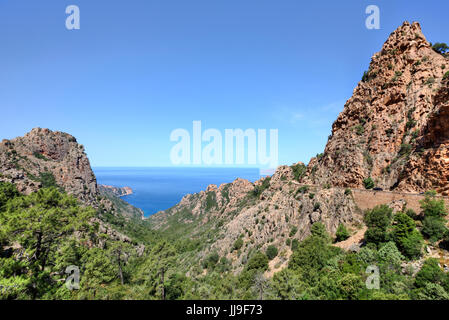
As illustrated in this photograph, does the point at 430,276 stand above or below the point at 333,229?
above

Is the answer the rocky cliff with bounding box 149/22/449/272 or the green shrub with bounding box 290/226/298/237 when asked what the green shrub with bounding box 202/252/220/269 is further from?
the green shrub with bounding box 290/226/298/237

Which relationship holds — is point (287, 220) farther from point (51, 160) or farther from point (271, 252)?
point (51, 160)

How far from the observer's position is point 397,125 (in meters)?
33.6

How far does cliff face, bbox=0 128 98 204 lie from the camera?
219 feet

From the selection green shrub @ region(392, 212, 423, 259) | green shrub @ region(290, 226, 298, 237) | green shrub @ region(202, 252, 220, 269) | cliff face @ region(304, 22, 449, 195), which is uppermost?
cliff face @ region(304, 22, 449, 195)

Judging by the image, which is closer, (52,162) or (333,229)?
(333,229)

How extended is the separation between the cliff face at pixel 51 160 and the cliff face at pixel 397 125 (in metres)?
80.2

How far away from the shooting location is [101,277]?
15.5 metres

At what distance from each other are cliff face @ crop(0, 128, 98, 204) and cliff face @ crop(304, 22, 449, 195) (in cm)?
8017

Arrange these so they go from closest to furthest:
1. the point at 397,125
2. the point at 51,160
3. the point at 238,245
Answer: the point at 397,125 → the point at 238,245 → the point at 51,160

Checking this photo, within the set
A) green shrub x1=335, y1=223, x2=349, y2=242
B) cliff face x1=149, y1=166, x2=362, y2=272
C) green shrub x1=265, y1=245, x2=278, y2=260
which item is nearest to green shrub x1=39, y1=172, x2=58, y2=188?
cliff face x1=149, y1=166, x2=362, y2=272

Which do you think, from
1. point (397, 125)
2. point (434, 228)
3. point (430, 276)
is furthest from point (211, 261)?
point (397, 125)

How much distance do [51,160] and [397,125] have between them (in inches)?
4309
